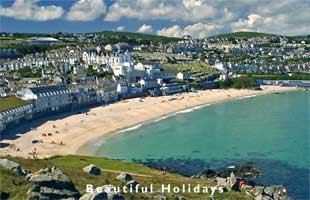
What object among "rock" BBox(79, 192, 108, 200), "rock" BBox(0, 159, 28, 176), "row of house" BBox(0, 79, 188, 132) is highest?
"rock" BBox(79, 192, 108, 200)

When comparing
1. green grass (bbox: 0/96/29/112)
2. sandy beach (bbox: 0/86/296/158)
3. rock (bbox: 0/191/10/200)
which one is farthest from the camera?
green grass (bbox: 0/96/29/112)

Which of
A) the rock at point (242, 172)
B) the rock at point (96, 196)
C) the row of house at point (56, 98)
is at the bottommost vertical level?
the rock at point (242, 172)

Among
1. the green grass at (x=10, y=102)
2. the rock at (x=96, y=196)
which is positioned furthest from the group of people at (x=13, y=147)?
the rock at (x=96, y=196)

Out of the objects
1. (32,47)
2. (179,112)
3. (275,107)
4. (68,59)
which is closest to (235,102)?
(275,107)

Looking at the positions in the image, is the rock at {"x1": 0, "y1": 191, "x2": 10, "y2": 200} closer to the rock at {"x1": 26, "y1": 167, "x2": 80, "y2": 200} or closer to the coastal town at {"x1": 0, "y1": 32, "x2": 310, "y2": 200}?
the coastal town at {"x1": 0, "y1": 32, "x2": 310, "y2": 200}

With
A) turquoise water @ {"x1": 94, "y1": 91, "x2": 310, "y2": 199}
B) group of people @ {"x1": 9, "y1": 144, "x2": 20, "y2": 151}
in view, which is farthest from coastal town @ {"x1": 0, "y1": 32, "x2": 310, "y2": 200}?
A: turquoise water @ {"x1": 94, "y1": 91, "x2": 310, "y2": 199}

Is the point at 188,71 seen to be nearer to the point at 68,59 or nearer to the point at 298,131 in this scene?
the point at 68,59

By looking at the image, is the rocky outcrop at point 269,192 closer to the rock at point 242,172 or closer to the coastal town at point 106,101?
the coastal town at point 106,101
